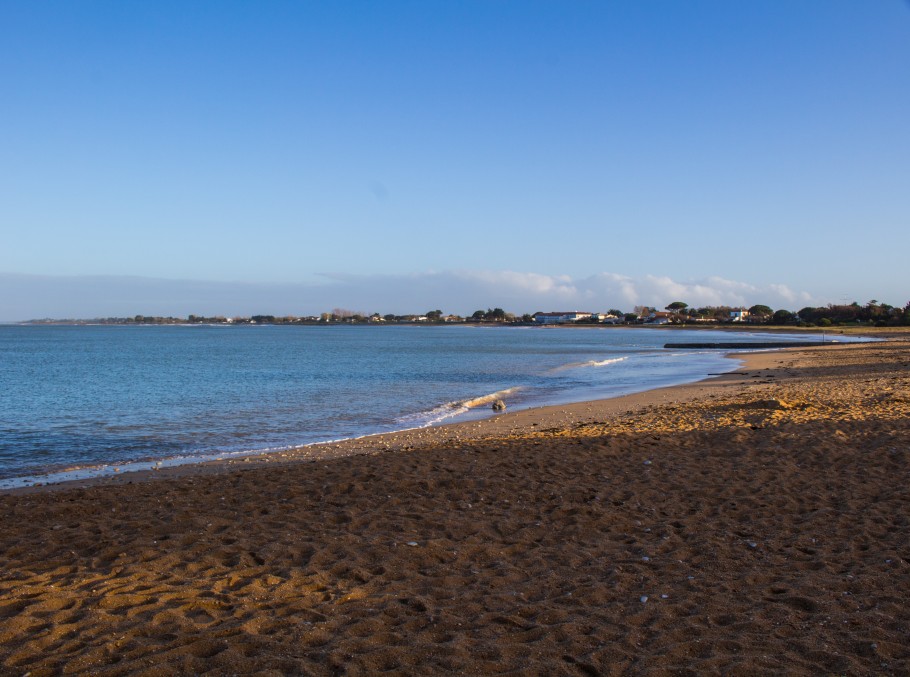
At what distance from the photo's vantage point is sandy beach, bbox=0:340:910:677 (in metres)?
4.90

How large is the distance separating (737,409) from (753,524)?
1162 centimetres

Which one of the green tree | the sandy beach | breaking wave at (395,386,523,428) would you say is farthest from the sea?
the green tree

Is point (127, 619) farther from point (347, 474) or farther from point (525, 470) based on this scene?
point (525, 470)

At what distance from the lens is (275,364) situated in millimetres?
53000

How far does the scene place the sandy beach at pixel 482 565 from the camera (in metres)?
4.90

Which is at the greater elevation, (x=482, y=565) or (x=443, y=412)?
(x=482, y=565)

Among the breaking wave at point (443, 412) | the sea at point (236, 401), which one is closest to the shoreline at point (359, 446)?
the sea at point (236, 401)

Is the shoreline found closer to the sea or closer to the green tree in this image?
the sea

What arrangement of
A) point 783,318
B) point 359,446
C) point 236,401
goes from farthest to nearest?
point 783,318 → point 236,401 → point 359,446

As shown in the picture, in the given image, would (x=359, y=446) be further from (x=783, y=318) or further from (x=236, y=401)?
(x=783, y=318)

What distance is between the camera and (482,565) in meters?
6.83

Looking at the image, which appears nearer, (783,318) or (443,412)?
(443,412)

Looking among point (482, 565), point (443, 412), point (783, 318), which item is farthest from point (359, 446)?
point (783, 318)

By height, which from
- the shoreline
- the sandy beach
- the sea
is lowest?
the sea
